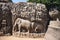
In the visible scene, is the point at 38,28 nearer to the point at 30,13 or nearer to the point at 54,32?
the point at 30,13

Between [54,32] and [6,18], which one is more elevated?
[54,32]

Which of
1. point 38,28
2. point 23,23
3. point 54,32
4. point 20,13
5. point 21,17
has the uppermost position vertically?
point 54,32

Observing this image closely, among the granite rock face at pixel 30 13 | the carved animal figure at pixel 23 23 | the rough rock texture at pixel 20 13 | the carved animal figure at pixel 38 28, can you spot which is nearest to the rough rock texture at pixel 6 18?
the rough rock texture at pixel 20 13

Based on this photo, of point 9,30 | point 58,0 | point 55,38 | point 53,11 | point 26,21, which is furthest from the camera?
point 58,0

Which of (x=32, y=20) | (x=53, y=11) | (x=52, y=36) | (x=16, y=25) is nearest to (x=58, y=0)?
(x=53, y=11)

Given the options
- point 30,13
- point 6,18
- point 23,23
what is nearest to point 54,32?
point 23,23

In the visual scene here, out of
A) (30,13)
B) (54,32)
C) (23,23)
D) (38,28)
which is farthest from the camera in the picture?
(30,13)

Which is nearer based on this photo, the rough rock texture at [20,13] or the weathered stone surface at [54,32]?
A: the weathered stone surface at [54,32]

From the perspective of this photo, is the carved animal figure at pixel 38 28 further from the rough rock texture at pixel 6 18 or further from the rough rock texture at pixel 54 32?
the rough rock texture at pixel 54 32

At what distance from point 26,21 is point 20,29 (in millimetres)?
661

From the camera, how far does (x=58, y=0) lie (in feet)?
44.1

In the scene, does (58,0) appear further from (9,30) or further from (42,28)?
(9,30)

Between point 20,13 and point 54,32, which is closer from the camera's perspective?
point 54,32

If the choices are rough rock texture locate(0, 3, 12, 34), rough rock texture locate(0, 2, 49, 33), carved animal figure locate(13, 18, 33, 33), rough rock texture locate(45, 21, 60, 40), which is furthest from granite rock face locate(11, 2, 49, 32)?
rough rock texture locate(45, 21, 60, 40)
